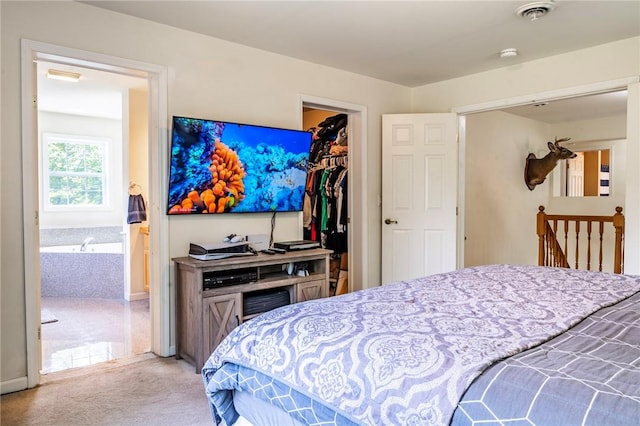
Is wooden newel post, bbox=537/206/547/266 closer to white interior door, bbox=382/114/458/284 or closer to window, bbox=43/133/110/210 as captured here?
white interior door, bbox=382/114/458/284

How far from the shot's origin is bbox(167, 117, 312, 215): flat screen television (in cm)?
306

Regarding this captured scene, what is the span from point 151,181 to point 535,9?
2823 mm

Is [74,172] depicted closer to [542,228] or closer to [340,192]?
[340,192]

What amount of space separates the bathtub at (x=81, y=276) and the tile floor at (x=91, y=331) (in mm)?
154

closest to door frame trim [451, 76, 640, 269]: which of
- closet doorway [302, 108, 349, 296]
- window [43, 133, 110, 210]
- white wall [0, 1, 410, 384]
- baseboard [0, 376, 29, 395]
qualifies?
white wall [0, 1, 410, 384]

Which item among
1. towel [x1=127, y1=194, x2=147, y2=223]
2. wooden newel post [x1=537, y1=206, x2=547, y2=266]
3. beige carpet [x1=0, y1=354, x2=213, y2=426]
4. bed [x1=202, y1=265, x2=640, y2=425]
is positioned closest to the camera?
bed [x1=202, y1=265, x2=640, y2=425]

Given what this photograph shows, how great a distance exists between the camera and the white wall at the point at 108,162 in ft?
21.3

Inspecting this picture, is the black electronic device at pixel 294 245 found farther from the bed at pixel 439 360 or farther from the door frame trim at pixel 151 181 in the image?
the bed at pixel 439 360

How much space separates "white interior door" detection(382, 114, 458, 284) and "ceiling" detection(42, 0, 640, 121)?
26.7 inches

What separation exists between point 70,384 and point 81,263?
295cm

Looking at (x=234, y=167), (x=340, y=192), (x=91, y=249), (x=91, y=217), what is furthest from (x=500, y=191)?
(x=91, y=217)

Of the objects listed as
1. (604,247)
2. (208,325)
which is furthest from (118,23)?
(604,247)

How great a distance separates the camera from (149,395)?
251 cm

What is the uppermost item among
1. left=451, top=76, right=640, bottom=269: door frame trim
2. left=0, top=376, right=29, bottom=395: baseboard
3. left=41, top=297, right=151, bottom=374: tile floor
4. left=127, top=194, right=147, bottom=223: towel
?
left=451, top=76, right=640, bottom=269: door frame trim
